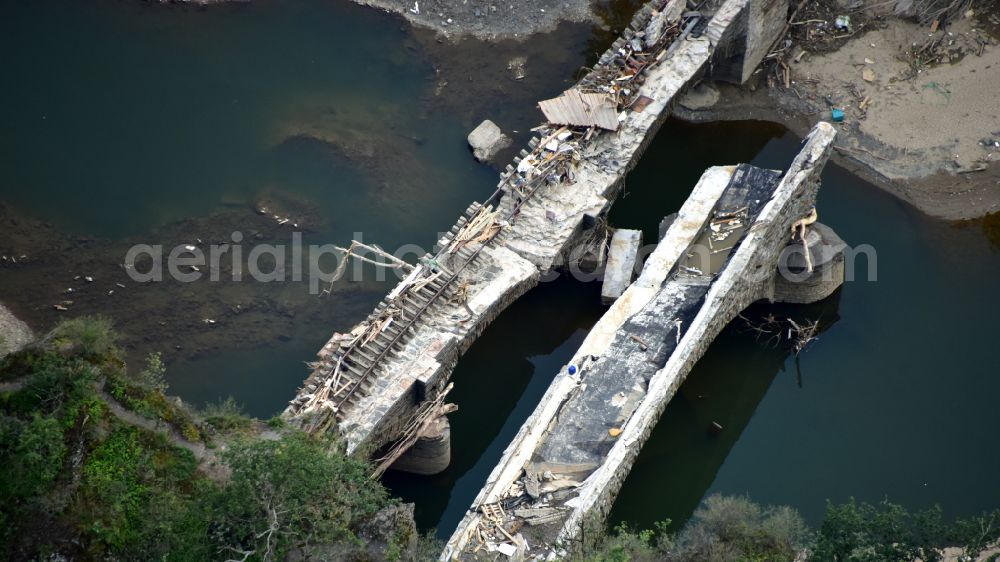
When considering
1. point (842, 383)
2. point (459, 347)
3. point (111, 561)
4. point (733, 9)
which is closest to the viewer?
point (111, 561)

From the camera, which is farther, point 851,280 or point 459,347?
point 851,280

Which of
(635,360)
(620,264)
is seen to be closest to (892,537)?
(635,360)

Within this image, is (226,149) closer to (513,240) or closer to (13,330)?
(13,330)

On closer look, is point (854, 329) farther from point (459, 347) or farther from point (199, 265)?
point (199, 265)

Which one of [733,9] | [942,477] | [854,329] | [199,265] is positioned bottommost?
[199,265]

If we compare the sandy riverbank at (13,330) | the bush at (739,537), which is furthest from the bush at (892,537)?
the sandy riverbank at (13,330)

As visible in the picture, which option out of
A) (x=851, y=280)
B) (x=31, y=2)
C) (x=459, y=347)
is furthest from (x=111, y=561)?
(x=31, y=2)

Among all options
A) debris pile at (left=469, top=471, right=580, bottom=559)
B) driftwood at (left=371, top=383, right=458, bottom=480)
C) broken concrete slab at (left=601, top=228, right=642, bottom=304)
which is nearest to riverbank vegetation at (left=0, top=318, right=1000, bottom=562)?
debris pile at (left=469, top=471, right=580, bottom=559)
